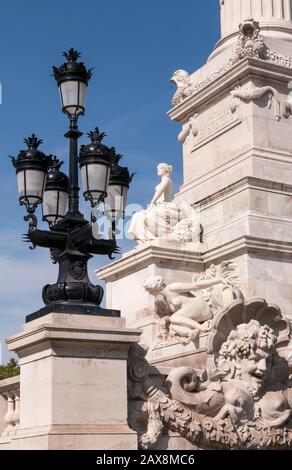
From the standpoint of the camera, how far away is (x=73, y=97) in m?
11.4

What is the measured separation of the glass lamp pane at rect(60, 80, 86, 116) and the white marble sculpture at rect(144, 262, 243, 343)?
232 inches

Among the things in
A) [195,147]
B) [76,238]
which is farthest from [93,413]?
[195,147]

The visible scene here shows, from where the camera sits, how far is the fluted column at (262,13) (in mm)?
22609

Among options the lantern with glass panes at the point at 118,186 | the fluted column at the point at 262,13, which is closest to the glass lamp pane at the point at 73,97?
the lantern with glass panes at the point at 118,186

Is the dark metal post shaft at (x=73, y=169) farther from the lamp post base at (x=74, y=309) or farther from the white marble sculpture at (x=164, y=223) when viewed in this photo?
the white marble sculpture at (x=164, y=223)

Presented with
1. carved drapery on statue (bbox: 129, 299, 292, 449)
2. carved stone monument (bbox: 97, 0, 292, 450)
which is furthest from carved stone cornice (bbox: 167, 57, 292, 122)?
carved drapery on statue (bbox: 129, 299, 292, 449)

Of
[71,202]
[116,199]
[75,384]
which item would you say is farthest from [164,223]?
[75,384]

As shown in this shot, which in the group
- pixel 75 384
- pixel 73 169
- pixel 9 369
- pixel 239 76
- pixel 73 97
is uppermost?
pixel 239 76

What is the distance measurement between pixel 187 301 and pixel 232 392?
4982 millimetres

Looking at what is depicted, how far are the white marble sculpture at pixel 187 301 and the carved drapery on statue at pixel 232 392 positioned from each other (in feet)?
10.2

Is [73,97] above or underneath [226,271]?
above

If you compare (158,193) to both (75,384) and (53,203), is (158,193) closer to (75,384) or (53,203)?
(53,203)

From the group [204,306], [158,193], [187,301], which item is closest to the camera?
[204,306]

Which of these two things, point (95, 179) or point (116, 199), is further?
point (116, 199)
